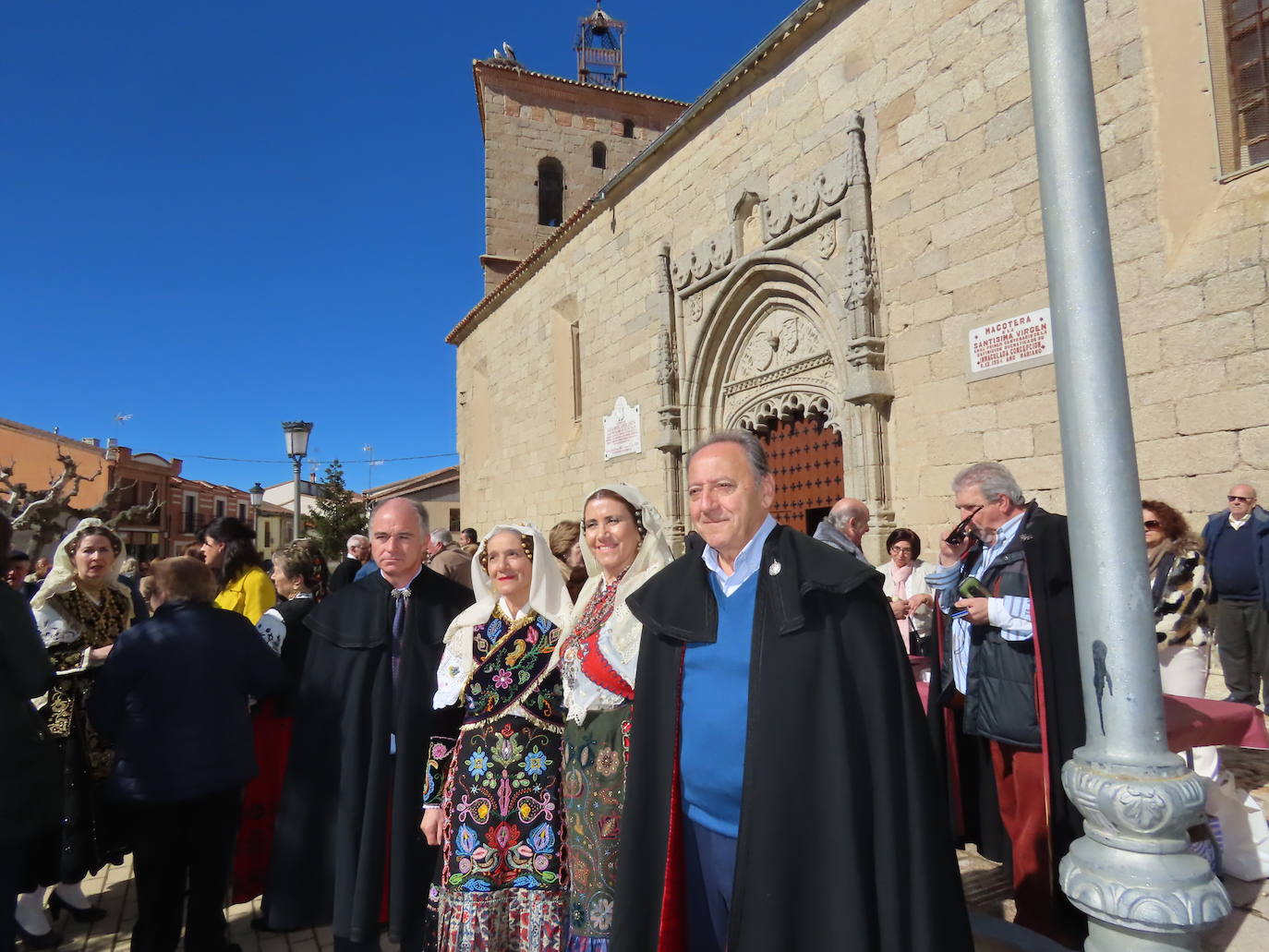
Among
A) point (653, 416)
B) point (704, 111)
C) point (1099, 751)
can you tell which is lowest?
point (1099, 751)

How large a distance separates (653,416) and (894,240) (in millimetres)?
4092

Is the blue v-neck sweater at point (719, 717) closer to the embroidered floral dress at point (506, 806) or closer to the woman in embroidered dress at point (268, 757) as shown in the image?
the embroidered floral dress at point (506, 806)

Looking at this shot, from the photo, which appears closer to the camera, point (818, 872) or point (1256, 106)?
point (818, 872)

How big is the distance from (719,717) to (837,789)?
0.32 metres

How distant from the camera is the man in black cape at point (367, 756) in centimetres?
254

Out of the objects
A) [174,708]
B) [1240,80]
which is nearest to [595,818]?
[174,708]

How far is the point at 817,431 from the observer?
26.5 feet

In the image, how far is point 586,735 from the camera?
7.25 ft

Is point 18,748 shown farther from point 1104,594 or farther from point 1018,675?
point 1018,675

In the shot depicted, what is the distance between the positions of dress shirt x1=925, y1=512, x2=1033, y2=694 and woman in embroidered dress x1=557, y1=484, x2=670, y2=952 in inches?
55.0

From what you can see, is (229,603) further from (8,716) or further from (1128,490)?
(1128,490)

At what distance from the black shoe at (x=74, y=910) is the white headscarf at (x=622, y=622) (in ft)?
8.99

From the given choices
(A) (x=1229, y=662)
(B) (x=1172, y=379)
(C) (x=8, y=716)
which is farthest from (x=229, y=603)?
(A) (x=1229, y=662)

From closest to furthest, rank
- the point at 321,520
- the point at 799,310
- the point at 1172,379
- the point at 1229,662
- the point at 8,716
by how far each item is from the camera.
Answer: the point at 8,716 < the point at 1172,379 < the point at 1229,662 < the point at 799,310 < the point at 321,520
